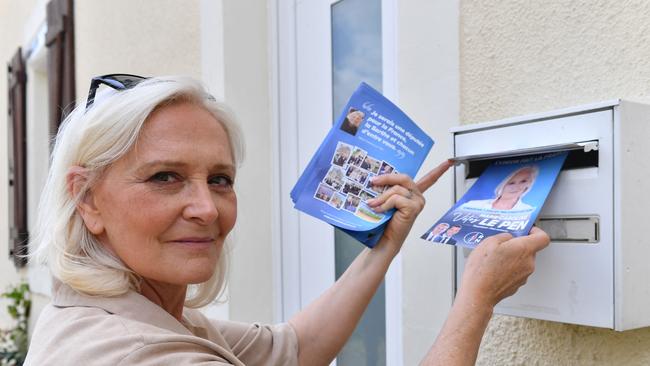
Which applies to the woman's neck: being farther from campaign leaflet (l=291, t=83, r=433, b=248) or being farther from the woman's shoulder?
campaign leaflet (l=291, t=83, r=433, b=248)

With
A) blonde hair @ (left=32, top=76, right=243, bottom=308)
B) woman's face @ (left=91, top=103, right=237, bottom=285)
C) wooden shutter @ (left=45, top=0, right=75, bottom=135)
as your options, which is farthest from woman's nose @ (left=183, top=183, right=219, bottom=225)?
wooden shutter @ (left=45, top=0, right=75, bottom=135)

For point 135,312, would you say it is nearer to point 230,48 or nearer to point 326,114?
point 326,114

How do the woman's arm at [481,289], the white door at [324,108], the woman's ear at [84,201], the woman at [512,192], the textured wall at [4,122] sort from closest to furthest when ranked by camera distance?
the woman's arm at [481,289] < the woman at [512,192] < the woman's ear at [84,201] < the white door at [324,108] < the textured wall at [4,122]

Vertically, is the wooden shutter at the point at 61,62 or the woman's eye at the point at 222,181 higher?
the wooden shutter at the point at 61,62

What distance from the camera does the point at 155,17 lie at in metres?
3.35

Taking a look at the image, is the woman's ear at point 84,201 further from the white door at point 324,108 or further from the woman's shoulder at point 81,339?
the white door at point 324,108

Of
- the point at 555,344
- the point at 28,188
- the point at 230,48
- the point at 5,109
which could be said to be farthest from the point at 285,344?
the point at 5,109

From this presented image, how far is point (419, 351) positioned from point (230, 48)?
1.35 meters

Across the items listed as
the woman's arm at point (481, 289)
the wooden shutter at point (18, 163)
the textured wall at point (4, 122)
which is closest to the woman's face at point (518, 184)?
the woman's arm at point (481, 289)

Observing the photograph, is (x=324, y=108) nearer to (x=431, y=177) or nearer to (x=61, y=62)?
(x=431, y=177)

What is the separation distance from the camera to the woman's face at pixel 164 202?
1285mm

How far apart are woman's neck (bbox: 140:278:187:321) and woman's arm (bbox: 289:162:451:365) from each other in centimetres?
35

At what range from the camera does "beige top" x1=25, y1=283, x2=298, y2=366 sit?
1121 mm

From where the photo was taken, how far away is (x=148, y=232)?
129 centimetres
